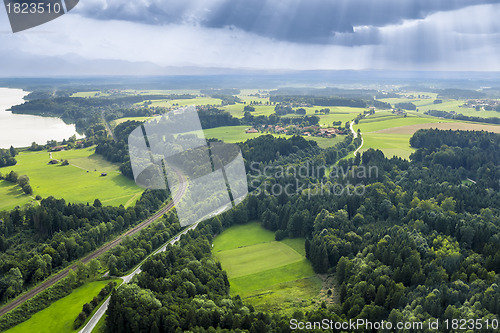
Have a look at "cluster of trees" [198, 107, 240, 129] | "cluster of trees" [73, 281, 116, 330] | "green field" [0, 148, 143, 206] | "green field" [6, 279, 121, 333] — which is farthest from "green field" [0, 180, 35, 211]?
"cluster of trees" [198, 107, 240, 129]

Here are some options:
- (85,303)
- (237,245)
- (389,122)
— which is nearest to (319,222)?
(237,245)

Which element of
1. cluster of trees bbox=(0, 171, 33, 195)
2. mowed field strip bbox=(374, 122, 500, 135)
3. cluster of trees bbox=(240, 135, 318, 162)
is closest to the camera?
cluster of trees bbox=(0, 171, 33, 195)

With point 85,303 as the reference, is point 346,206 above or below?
above

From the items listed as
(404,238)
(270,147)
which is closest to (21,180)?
(270,147)

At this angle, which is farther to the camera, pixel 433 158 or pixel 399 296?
pixel 433 158

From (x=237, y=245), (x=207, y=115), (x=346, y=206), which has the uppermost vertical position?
(x=207, y=115)

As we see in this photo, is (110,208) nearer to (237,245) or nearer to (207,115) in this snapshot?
(237,245)

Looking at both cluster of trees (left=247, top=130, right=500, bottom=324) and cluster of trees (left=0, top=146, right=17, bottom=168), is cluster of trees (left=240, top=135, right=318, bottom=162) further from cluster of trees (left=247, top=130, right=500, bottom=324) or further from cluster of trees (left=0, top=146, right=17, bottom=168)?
cluster of trees (left=0, top=146, right=17, bottom=168)
